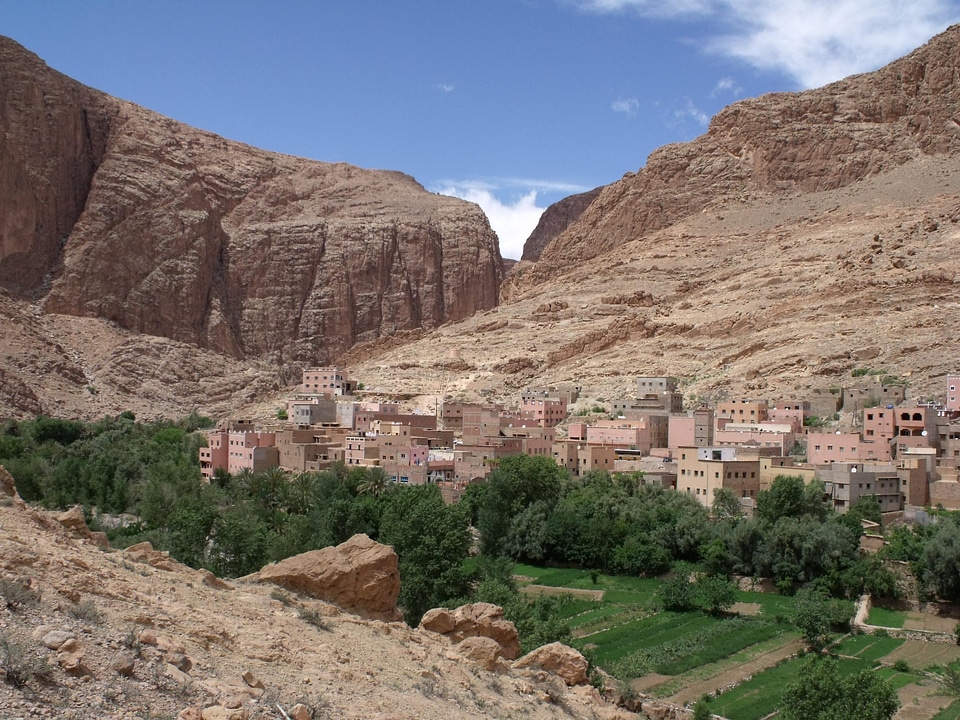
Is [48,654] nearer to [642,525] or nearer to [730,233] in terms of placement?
[642,525]

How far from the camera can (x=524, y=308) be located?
88.6m

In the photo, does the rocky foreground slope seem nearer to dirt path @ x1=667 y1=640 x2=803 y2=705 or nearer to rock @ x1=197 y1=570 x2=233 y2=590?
rock @ x1=197 y1=570 x2=233 y2=590

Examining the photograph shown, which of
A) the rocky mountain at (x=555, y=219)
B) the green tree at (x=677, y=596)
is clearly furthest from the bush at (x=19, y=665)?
the rocky mountain at (x=555, y=219)

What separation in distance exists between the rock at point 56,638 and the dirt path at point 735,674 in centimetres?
1662

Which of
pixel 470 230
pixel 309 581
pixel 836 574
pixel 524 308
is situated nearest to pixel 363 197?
pixel 470 230

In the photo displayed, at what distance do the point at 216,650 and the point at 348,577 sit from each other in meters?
3.99

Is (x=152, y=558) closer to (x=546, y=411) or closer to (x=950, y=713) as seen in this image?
(x=950, y=713)

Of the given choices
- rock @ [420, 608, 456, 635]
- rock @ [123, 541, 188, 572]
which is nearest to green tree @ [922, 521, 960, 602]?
rock @ [420, 608, 456, 635]

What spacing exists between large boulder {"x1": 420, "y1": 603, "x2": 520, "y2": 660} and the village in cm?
2550

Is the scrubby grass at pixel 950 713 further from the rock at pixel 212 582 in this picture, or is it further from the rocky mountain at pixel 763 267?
the rocky mountain at pixel 763 267

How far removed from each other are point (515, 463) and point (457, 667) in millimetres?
29778

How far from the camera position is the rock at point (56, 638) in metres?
8.62

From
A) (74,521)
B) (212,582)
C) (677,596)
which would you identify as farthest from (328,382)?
(212,582)

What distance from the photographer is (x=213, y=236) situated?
354 feet
